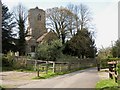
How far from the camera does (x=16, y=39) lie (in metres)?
58.1

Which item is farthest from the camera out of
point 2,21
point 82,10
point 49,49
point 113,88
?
point 82,10

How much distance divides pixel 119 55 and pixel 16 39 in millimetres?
22490

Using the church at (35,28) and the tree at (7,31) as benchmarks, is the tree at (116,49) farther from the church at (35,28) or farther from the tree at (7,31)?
the tree at (7,31)

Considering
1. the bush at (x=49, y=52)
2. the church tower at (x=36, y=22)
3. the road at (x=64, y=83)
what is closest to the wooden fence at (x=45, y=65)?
the bush at (x=49, y=52)

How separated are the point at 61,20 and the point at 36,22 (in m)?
14.3

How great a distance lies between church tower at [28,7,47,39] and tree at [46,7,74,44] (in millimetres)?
9052

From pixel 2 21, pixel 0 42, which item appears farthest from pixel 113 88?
pixel 2 21

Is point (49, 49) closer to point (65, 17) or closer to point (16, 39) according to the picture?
point (16, 39)

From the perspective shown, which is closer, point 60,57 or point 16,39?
point 60,57

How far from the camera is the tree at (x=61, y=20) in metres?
63.5

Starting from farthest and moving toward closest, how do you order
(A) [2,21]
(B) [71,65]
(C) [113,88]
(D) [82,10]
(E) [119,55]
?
(D) [82,10] → (E) [119,55] → (A) [2,21] → (B) [71,65] → (C) [113,88]

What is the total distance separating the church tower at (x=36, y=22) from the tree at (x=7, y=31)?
16.1 m

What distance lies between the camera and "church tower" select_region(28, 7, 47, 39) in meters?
74.8

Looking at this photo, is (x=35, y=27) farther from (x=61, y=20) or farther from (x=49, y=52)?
(x=49, y=52)
